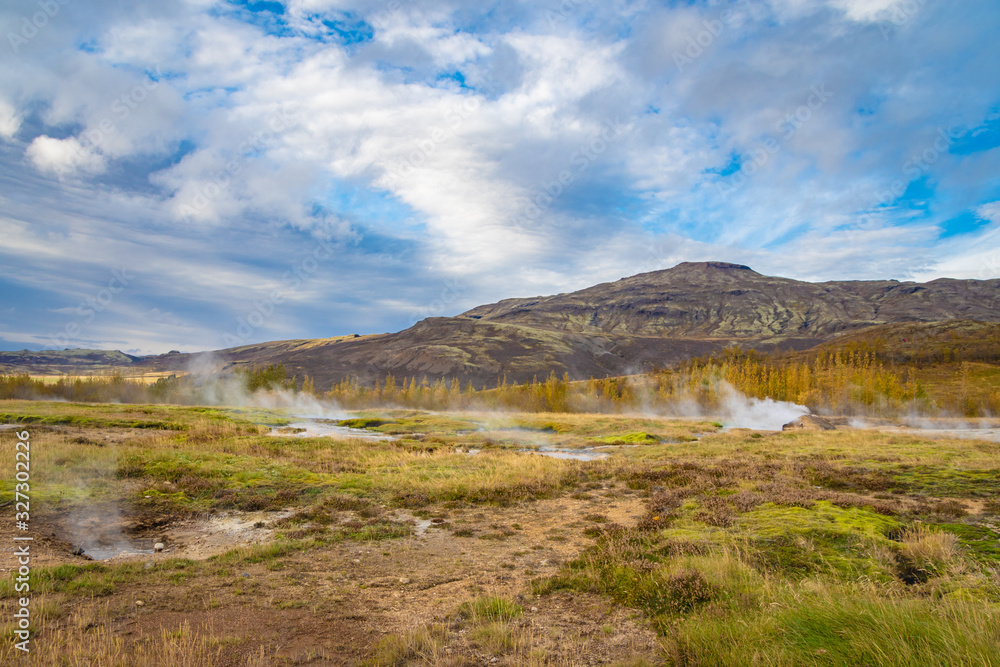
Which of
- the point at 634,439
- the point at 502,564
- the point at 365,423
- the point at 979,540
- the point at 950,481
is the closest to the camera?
the point at 979,540

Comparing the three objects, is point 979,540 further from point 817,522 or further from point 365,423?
point 365,423

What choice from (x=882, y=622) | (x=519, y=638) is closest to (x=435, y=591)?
(x=519, y=638)

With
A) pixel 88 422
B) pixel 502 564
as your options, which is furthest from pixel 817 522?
pixel 88 422

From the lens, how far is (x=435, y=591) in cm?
1004

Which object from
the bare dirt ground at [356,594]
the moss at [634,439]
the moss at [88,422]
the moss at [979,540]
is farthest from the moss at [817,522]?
the moss at [88,422]

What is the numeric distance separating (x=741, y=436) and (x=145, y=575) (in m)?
48.3

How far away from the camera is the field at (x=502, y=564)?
655 centimetres

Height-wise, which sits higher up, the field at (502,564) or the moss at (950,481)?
the field at (502,564)

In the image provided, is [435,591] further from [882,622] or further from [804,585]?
[882,622]

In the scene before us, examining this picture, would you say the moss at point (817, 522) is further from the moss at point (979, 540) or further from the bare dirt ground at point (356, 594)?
the bare dirt ground at point (356, 594)

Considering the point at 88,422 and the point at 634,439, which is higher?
the point at 88,422

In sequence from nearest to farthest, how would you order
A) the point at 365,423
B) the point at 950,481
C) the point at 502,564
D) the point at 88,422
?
the point at 502,564 < the point at 950,481 < the point at 88,422 < the point at 365,423

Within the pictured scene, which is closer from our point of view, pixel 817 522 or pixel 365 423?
pixel 817 522

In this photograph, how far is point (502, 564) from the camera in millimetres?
11664
